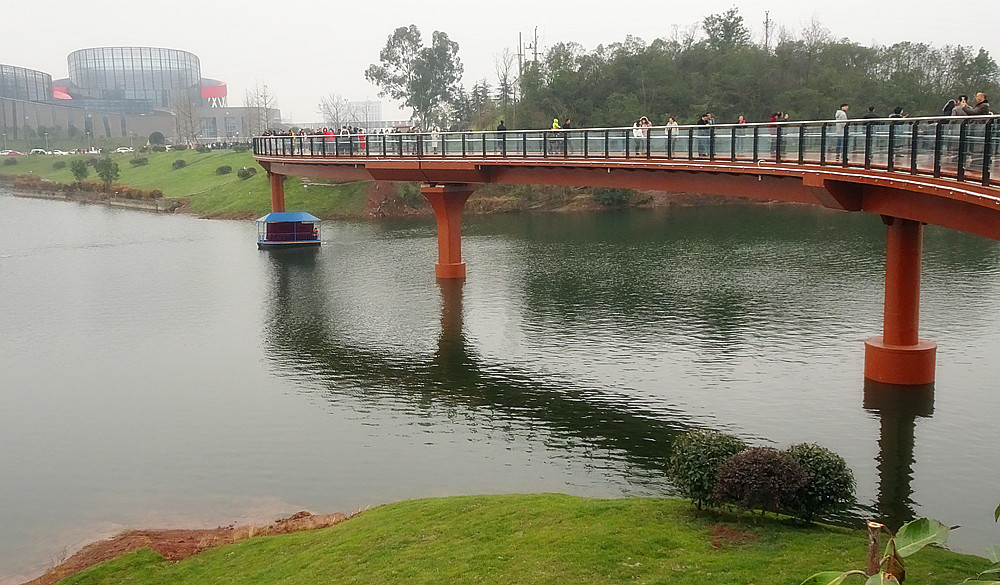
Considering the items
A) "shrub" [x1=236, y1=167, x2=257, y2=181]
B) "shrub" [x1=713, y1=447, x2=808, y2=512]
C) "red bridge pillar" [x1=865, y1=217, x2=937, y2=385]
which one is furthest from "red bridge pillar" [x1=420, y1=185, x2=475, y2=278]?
"shrub" [x1=236, y1=167, x2=257, y2=181]

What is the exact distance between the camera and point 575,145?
42.2m

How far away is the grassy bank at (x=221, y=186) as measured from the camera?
313 feet

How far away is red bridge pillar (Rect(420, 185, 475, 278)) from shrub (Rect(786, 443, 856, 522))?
36.5 m

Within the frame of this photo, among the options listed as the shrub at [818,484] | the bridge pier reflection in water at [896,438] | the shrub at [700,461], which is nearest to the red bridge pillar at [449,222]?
the bridge pier reflection in water at [896,438]

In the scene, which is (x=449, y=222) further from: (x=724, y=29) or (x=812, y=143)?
(x=724, y=29)

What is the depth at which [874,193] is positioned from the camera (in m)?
27.8

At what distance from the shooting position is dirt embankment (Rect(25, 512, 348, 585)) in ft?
65.0

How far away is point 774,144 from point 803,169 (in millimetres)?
2180

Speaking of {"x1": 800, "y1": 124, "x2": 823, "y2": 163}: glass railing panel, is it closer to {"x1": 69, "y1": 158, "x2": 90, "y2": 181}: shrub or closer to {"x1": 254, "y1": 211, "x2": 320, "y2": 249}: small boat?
{"x1": 254, "y1": 211, "x2": 320, "y2": 249}: small boat

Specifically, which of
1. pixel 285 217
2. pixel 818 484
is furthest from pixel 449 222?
pixel 818 484

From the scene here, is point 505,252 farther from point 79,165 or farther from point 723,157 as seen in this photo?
point 79,165

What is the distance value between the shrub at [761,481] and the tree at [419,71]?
131 m

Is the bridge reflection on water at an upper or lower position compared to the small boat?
lower

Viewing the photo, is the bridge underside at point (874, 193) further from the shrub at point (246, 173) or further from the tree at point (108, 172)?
the tree at point (108, 172)
